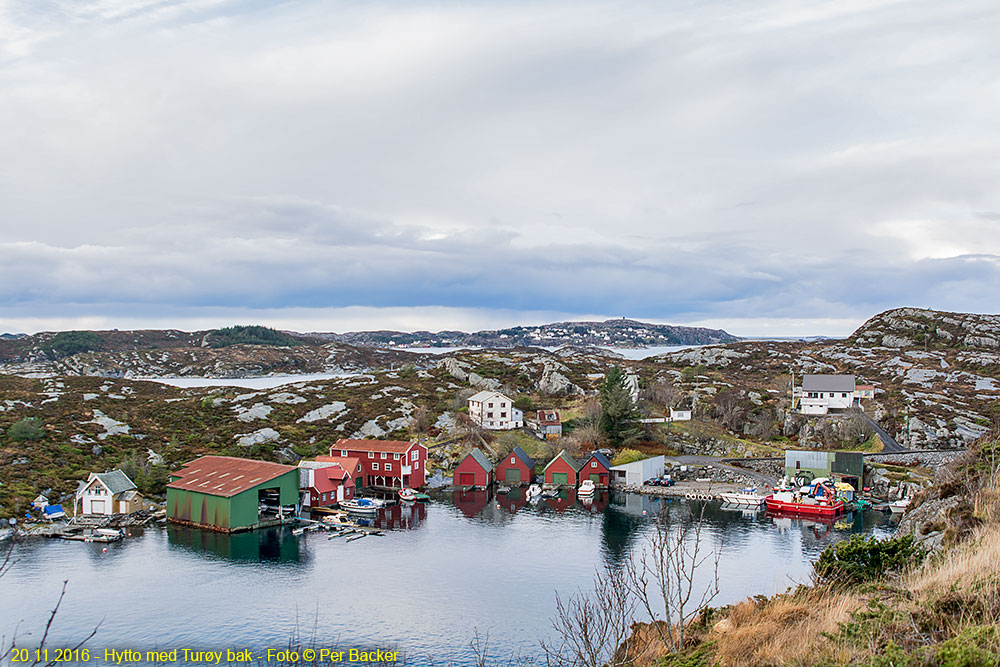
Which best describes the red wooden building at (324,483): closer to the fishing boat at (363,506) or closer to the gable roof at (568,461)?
the fishing boat at (363,506)

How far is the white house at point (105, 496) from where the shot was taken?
46531 mm

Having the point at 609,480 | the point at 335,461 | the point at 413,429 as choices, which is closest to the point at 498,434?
the point at 413,429

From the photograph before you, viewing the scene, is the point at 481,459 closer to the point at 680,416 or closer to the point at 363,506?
the point at 363,506

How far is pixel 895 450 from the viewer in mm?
64188

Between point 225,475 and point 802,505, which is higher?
point 225,475

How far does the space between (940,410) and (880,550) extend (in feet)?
245

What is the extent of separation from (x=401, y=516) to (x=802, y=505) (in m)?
29.8

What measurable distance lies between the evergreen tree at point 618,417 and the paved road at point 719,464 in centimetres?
492

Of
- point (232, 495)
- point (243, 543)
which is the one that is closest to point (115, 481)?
point (232, 495)

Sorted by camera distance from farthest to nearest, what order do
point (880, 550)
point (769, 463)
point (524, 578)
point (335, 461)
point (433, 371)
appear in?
point (433, 371) → point (769, 463) → point (335, 461) → point (524, 578) → point (880, 550)

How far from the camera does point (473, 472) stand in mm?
60969

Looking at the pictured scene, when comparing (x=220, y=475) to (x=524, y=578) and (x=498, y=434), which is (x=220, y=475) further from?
(x=498, y=434)

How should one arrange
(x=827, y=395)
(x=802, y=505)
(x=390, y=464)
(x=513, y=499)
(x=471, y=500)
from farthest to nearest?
1. (x=827, y=395)
2. (x=390, y=464)
3. (x=513, y=499)
4. (x=471, y=500)
5. (x=802, y=505)

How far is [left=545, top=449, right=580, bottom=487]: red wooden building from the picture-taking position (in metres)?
60.8
